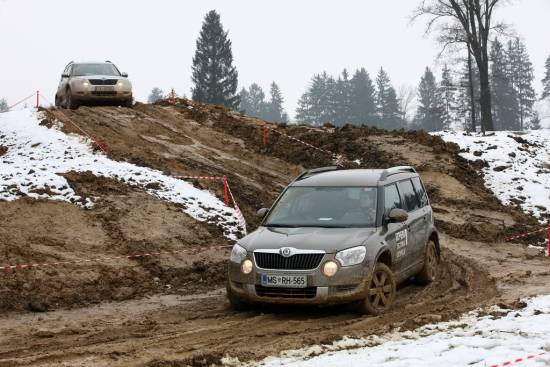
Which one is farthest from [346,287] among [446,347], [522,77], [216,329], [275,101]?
[275,101]

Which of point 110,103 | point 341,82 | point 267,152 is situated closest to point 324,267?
point 267,152

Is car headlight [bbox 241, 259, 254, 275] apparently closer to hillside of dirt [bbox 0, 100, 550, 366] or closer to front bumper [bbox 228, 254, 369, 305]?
front bumper [bbox 228, 254, 369, 305]

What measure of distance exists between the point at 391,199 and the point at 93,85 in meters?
15.7

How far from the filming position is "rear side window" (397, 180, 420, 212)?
34.0 ft

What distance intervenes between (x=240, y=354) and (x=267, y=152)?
629 inches

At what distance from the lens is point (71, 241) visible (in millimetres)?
11734

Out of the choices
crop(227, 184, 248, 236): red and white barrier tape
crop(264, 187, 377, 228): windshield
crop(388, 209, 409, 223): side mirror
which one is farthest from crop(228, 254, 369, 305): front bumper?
crop(227, 184, 248, 236): red and white barrier tape

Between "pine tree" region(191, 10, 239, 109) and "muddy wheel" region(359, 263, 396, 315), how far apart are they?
56821mm

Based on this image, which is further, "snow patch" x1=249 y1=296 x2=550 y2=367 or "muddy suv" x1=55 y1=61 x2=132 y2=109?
"muddy suv" x1=55 y1=61 x2=132 y2=109

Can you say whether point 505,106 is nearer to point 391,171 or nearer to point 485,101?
point 485,101

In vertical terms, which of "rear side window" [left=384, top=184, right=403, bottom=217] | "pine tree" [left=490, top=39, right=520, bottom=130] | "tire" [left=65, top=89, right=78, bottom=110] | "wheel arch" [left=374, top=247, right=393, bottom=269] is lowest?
"wheel arch" [left=374, top=247, right=393, bottom=269]

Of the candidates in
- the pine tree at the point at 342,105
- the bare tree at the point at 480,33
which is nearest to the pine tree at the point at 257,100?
the pine tree at the point at 342,105

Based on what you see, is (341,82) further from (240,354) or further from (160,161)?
(240,354)

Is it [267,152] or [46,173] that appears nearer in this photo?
[46,173]
